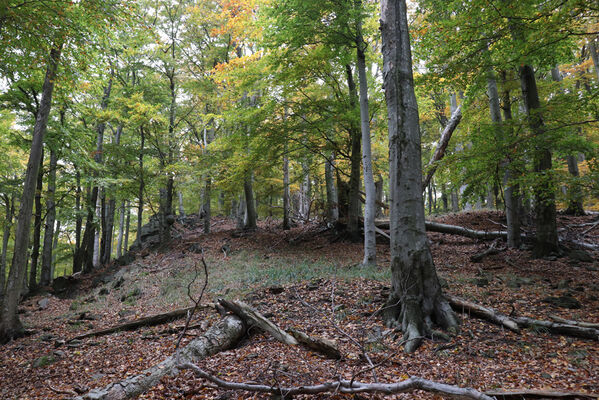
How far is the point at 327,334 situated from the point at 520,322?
2874 millimetres

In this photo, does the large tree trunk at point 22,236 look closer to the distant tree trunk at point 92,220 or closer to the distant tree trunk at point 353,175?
the distant tree trunk at point 92,220

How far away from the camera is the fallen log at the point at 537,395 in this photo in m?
2.65

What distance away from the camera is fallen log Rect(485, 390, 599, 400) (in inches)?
104

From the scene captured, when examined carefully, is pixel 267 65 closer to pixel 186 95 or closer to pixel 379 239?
pixel 379 239

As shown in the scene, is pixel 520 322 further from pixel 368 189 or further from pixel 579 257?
pixel 579 257

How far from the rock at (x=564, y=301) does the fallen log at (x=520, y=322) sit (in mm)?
1068

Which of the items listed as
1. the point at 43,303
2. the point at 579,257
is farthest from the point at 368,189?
the point at 43,303

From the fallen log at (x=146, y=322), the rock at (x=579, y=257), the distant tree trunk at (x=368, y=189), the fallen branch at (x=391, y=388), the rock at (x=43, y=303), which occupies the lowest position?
the rock at (x=43, y=303)

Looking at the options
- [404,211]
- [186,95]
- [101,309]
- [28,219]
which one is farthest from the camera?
[186,95]

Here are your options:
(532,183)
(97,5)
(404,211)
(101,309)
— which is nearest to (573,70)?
(532,183)

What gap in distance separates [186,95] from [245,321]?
726 inches

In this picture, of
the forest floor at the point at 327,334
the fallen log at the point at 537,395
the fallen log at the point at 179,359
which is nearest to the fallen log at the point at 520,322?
the forest floor at the point at 327,334

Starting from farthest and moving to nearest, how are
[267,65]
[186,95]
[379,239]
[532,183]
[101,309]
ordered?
1. [186,95]
2. [379,239]
3. [267,65]
4. [101,309]
5. [532,183]

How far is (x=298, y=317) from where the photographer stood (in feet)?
17.7
